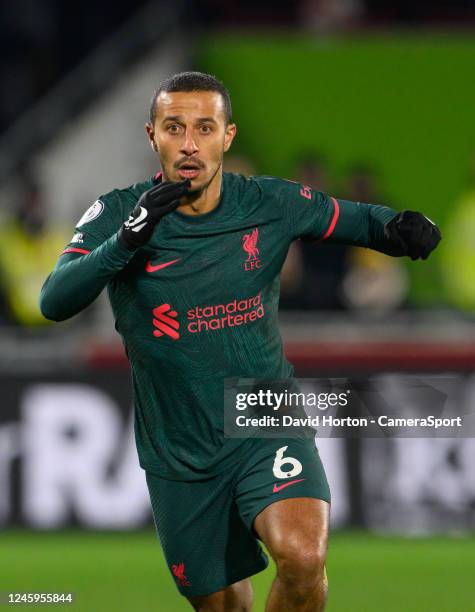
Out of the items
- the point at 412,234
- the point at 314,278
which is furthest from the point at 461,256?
the point at 412,234

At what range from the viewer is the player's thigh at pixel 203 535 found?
208 inches

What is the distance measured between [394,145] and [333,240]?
28.9 feet

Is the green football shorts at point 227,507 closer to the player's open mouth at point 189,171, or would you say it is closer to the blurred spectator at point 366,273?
the player's open mouth at point 189,171

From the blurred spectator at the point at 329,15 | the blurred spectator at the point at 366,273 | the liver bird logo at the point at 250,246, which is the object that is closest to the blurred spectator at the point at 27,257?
the blurred spectator at the point at 366,273

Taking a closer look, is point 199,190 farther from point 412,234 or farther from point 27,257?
point 27,257

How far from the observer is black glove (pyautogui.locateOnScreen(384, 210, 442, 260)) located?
204 inches

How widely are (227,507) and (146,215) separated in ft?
4.06

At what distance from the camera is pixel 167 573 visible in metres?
8.71

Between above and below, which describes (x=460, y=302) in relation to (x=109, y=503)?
above

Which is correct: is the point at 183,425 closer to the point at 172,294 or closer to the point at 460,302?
the point at 172,294

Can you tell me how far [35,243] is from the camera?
38.5ft

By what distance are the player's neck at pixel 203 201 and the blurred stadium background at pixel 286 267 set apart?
9.27 ft

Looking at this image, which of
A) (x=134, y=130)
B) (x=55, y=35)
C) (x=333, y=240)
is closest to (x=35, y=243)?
Result: (x=134, y=130)

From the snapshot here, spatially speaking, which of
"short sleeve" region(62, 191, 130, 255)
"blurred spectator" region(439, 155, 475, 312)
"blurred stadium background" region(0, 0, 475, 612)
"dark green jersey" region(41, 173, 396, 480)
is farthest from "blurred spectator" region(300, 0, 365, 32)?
"short sleeve" region(62, 191, 130, 255)
